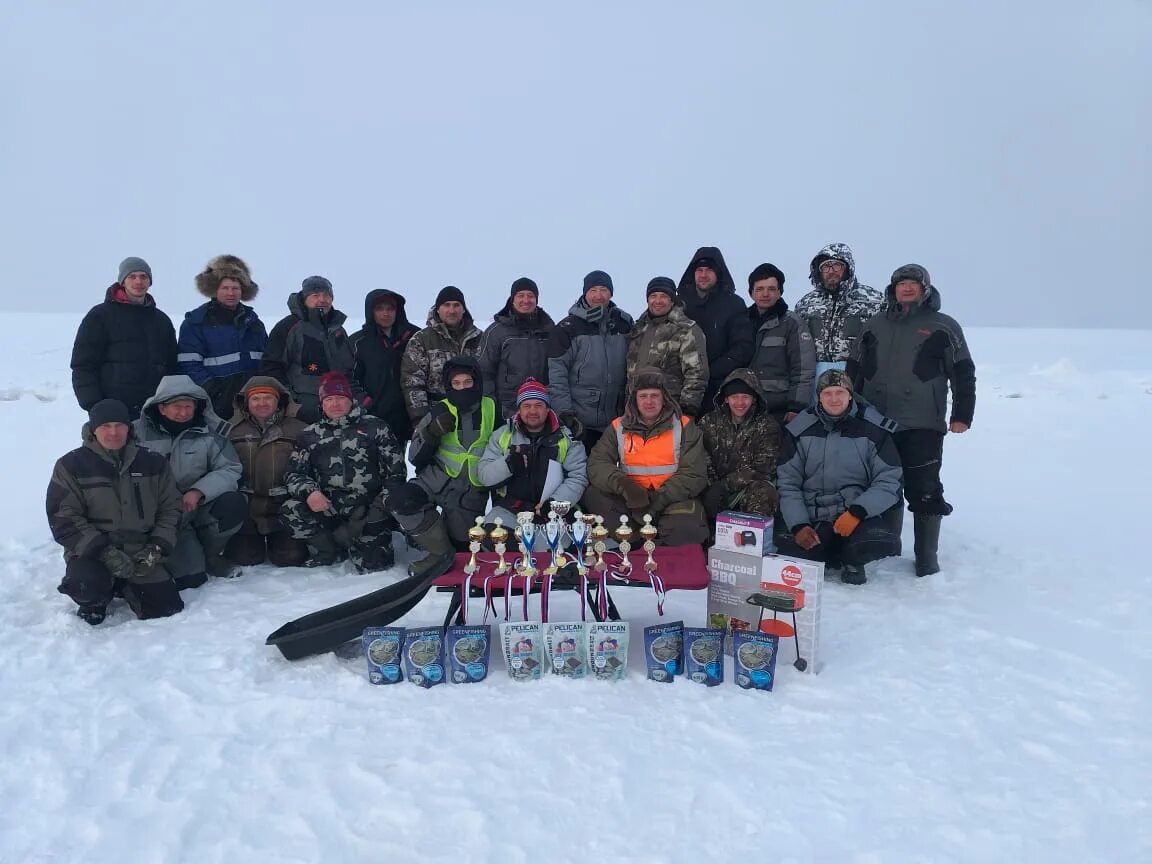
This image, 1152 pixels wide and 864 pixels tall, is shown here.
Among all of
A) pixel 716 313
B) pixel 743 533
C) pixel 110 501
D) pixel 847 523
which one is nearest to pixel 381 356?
pixel 110 501

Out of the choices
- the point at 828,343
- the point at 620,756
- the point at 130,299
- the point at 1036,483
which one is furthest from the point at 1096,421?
the point at 130,299

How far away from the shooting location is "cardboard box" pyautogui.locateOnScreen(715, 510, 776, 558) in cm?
334

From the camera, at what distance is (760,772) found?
2594 millimetres

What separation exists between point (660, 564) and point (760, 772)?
116cm

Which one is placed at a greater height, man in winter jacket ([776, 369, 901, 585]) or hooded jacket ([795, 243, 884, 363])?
hooded jacket ([795, 243, 884, 363])

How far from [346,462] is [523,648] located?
193 cm

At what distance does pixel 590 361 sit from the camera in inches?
196

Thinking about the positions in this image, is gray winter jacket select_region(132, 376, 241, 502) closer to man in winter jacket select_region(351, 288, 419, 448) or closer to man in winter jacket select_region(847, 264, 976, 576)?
man in winter jacket select_region(351, 288, 419, 448)

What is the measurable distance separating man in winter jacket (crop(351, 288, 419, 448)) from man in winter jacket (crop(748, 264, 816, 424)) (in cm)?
238

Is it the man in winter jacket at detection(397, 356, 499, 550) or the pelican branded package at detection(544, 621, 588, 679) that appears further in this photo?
the man in winter jacket at detection(397, 356, 499, 550)

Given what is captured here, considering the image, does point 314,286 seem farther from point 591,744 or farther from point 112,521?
point 591,744

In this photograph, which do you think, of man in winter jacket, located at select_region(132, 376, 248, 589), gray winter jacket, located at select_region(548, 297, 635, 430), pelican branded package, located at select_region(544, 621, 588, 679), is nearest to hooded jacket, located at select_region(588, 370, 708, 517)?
gray winter jacket, located at select_region(548, 297, 635, 430)

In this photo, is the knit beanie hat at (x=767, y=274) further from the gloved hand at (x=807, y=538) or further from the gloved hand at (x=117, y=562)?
the gloved hand at (x=117, y=562)

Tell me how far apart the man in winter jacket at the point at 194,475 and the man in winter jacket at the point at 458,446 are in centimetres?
108
